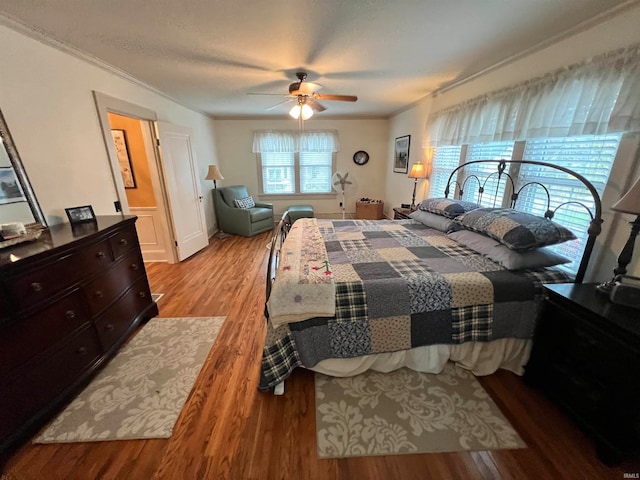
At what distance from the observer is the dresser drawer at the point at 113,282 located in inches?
68.8

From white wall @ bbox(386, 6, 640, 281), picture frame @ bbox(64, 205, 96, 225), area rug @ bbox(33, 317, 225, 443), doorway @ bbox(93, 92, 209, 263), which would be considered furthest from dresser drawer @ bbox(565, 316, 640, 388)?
doorway @ bbox(93, 92, 209, 263)

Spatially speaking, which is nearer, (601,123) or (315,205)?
(601,123)

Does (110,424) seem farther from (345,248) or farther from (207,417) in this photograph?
(345,248)

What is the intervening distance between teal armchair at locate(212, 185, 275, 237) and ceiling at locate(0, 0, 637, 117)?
236 cm

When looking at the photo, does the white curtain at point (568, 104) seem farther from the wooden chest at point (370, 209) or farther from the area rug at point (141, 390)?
the area rug at point (141, 390)

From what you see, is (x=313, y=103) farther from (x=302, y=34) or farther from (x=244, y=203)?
(x=244, y=203)

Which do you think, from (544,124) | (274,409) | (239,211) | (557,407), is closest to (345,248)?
(274,409)

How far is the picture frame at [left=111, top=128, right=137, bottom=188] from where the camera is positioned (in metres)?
3.34

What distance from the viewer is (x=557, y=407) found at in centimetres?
151

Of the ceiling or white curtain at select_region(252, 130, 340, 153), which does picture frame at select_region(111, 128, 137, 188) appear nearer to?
the ceiling

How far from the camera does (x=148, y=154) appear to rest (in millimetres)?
3285

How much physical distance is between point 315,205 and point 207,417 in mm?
5131

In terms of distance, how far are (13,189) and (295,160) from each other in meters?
4.71

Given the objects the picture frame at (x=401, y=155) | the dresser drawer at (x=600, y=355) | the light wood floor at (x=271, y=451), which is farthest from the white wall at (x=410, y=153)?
the light wood floor at (x=271, y=451)
